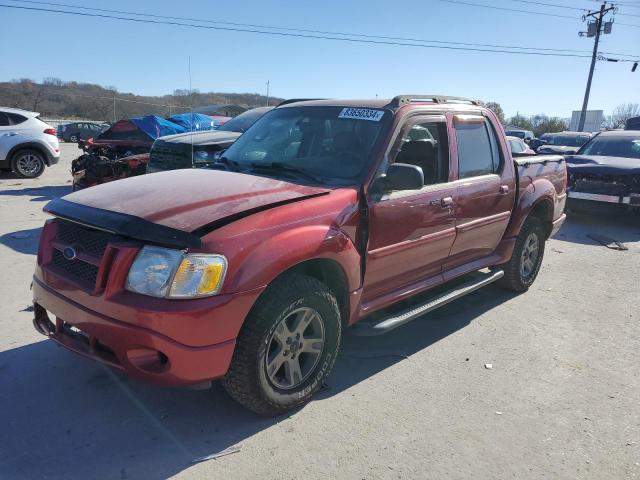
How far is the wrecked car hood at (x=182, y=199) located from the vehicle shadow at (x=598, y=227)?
7307 millimetres

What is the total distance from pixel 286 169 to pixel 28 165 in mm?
12033

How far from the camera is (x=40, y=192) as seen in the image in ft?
37.2

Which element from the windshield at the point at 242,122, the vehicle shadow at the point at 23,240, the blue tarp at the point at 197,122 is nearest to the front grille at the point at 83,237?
the vehicle shadow at the point at 23,240

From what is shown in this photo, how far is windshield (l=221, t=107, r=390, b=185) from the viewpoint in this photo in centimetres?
377

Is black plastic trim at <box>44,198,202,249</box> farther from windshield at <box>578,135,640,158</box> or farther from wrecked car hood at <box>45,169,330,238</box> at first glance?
windshield at <box>578,135,640,158</box>

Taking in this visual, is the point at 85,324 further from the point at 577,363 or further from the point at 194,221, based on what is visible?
the point at 577,363

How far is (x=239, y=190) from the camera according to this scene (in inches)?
130

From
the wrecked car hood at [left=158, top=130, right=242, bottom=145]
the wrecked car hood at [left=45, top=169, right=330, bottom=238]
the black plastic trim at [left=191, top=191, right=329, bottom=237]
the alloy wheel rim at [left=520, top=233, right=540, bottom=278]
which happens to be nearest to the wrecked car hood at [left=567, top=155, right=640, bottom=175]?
the alloy wheel rim at [left=520, top=233, right=540, bottom=278]

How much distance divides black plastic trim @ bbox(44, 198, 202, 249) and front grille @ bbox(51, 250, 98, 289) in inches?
9.1

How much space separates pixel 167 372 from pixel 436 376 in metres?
2.10

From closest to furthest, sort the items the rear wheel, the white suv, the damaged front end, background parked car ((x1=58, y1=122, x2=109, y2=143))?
the damaged front end < the white suv < the rear wheel < background parked car ((x1=58, y1=122, x2=109, y2=143))

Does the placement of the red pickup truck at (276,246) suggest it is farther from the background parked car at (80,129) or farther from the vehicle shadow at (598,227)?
the background parked car at (80,129)

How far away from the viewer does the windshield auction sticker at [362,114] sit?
3.91 metres

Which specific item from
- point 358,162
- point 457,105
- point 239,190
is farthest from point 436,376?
A: point 457,105
